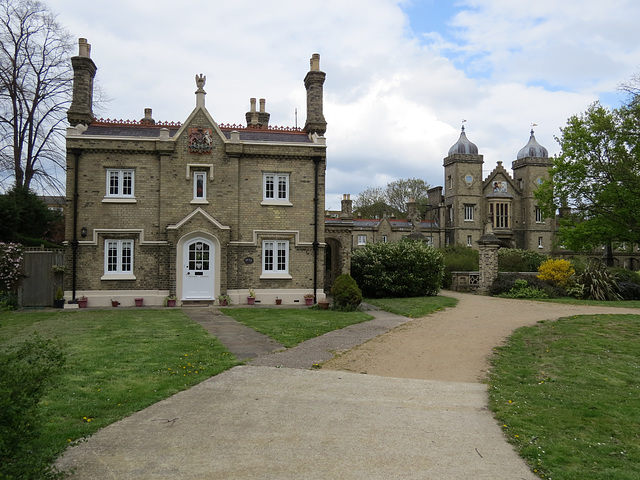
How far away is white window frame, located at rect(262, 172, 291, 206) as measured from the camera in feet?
70.3

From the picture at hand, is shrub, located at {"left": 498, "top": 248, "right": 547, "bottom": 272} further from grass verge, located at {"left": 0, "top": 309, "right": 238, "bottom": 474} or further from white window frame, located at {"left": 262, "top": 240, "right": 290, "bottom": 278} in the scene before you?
grass verge, located at {"left": 0, "top": 309, "right": 238, "bottom": 474}

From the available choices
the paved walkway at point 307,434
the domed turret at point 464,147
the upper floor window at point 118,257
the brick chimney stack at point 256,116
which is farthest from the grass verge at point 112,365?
the domed turret at point 464,147

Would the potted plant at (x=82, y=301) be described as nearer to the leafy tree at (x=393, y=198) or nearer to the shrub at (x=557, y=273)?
the shrub at (x=557, y=273)

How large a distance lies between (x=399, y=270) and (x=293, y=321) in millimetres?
10254

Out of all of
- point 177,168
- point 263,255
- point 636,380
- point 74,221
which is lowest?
point 636,380

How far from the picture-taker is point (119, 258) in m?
20.5

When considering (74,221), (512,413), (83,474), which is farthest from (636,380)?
(74,221)

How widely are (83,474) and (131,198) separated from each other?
17.1 m

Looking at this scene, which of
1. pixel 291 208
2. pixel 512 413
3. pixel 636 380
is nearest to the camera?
pixel 512 413

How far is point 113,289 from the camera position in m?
20.3

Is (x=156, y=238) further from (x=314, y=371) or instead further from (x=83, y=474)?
(x=83, y=474)

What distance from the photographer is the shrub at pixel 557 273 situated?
26.5m

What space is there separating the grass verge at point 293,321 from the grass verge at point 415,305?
5.23 ft

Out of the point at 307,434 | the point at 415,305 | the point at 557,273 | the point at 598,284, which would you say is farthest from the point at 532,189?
the point at 307,434
